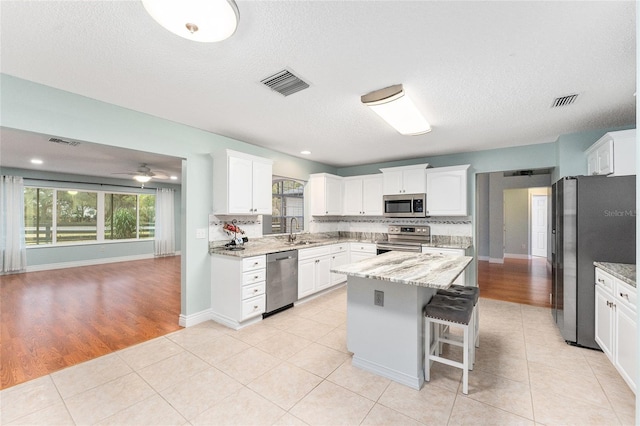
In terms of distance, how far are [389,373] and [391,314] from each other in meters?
0.49

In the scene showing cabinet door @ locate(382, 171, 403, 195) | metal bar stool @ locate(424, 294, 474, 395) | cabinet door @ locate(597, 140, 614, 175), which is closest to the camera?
metal bar stool @ locate(424, 294, 474, 395)

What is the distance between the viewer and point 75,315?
3717 mm

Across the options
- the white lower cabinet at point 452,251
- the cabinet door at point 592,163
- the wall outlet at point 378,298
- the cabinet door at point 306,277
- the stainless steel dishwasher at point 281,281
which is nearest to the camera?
the wall outlet at point 378,298

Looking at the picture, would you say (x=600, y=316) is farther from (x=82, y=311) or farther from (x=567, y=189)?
(x=82, y=311)

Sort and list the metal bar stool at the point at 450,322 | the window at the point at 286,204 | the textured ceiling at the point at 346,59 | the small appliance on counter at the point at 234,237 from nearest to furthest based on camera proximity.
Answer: the textured ceiling at the point at 346,59, the metal bar stool at the point at 450,322, the small appliance on counter at the point at 234,237, the window at the point at 286,204

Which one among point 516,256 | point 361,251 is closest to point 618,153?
point 361,251

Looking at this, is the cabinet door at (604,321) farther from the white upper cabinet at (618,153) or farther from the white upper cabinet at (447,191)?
the white upper cabinet at (447,191)

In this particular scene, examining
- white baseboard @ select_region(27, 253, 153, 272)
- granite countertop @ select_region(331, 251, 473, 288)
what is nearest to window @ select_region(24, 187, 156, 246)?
white baseboard @ select_region(27, 253, 153, 272)

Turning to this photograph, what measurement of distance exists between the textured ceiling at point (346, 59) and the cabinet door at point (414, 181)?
1.60 metres

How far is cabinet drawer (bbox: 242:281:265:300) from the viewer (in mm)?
3264

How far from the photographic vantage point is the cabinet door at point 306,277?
13.4 feet

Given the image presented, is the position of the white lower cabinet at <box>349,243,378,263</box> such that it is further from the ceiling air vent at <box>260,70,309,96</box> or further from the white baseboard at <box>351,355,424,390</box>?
the ceiling air vent at <box>260,70,309,96</box>

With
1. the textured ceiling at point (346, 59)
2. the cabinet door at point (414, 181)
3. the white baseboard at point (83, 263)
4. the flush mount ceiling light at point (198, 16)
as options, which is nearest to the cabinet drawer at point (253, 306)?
the textured ceiling at point (346, 59)

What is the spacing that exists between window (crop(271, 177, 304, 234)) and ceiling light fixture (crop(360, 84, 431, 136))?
107 inches
